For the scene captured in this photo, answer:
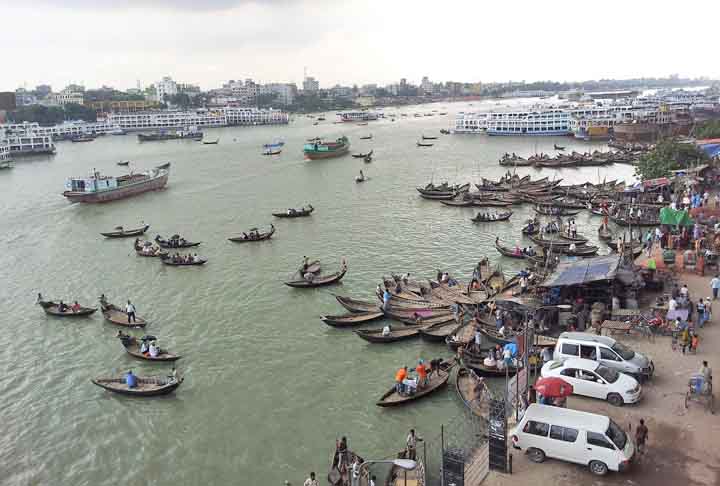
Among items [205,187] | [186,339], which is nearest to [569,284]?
[186,339]

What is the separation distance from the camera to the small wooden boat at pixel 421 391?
1580 cm

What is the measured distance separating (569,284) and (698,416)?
6.70 m

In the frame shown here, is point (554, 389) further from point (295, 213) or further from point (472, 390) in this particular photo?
point (295, 213)

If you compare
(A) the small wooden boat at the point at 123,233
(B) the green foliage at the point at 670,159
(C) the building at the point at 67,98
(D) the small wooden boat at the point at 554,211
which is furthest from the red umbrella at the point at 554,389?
(C) the building at the point at 67,98

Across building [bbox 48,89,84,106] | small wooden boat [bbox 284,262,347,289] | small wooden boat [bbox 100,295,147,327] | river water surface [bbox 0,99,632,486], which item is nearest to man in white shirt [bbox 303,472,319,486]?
river water surface [bbox 0,99,632,486]

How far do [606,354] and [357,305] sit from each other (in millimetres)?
10691

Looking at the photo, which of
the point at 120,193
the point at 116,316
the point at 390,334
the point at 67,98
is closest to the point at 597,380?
the point at 390,334

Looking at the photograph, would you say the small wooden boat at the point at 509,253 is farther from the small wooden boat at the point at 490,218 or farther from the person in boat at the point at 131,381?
the person in boat at the point at 131,381

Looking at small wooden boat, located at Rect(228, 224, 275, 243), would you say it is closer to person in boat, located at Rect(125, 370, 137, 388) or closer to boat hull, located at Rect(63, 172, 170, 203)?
person in boat, located at Rect(125, 370, 137, 388)

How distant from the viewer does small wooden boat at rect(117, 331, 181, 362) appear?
64.5 feet

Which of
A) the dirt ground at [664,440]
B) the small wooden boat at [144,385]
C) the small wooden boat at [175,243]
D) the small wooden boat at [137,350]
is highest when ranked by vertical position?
the small wooden boat at [175,243]

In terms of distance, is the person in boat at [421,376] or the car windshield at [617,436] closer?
the car windshield at [617,436]

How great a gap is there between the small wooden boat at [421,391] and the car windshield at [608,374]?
15.0 feet

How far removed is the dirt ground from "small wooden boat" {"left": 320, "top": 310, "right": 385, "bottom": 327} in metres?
9.27
